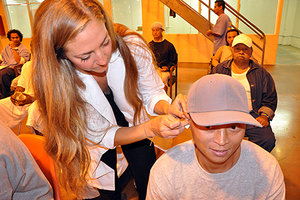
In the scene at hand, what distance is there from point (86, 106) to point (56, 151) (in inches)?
12.3

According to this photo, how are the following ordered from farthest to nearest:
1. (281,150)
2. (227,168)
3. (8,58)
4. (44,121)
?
(8,58)
(281,150)
(44,121)
(227,168)

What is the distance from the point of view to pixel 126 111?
1538 mm

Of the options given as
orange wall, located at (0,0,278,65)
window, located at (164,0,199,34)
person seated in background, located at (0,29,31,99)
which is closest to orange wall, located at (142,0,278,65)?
orange wall, located at (0,0,278,65)

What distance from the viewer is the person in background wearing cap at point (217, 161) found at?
0.93 meters

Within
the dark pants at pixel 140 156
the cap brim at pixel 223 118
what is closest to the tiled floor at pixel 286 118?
the dark pants at pixel 140 156

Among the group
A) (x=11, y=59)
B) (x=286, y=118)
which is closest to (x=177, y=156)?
(x=286, y=118)

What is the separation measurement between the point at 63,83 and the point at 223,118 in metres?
0.77

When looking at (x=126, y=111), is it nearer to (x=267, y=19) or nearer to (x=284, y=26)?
(x=267, y=19)

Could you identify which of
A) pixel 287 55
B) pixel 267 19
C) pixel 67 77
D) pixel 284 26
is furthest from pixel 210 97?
pixel 284 26

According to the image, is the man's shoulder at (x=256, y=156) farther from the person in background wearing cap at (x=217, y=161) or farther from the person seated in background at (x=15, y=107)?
the person seated in background at (x=15, y=107)

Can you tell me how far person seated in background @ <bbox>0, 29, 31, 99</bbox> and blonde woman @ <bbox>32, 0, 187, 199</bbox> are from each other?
3977 millimetres

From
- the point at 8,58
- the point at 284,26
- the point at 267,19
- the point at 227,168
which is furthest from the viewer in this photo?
the point at 284,26

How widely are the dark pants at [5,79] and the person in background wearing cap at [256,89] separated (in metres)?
4.31

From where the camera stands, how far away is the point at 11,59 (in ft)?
16.0
